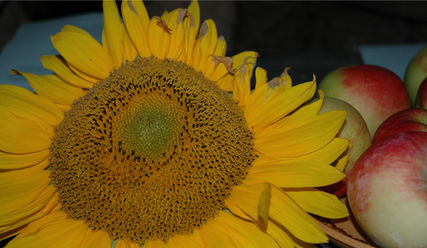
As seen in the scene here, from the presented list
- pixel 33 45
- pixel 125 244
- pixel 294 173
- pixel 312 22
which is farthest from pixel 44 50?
pixel 312 22

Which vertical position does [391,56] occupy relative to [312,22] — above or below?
above

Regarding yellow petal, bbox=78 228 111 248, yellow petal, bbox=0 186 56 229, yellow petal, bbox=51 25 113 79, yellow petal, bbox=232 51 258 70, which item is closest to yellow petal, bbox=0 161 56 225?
yellow petal, bbox=0 186 56 229

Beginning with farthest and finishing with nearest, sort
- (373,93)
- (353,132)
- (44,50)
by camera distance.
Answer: (44,50) < (373,93) < (353,132)

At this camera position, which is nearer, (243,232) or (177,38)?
(243,232)

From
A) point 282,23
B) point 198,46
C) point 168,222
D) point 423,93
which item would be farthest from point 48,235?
point 282,23

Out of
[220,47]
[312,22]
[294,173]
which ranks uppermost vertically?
[220,47]

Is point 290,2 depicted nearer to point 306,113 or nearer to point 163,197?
point 306,113

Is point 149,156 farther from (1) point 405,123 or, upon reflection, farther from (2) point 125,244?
(1) point 405,123
